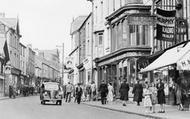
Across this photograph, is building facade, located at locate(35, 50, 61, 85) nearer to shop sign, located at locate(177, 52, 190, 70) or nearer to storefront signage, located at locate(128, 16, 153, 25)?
storefront signage, located at locate(128, 16, 153, 25)

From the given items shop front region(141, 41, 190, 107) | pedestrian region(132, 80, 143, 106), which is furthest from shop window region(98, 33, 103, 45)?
pedestrian region(132, 80, 143, 106)

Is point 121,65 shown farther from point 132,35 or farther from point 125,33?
point 132,35

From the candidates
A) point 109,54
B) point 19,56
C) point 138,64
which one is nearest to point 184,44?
point 138,64

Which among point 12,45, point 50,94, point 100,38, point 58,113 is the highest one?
point 12,45

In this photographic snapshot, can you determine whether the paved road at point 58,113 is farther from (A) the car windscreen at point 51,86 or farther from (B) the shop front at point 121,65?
(B) the shop front at point 121,65

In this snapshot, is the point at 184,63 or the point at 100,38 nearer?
the point at 184,63

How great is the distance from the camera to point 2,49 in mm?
66562

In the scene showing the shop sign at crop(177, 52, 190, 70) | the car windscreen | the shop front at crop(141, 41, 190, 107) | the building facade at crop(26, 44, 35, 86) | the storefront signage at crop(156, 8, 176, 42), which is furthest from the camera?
the building facade at crop(26, 44, 35, 86)

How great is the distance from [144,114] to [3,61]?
4798cm

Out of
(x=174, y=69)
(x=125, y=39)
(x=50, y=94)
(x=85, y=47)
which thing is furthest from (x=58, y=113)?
(x=85, y=47)

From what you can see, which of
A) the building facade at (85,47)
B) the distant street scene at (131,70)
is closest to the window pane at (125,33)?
the distant street scene at (131,70)

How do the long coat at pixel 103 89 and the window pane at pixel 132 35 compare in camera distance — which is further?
the window pane at pixel 132 35

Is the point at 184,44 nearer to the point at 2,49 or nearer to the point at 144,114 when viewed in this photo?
the point at 144,114

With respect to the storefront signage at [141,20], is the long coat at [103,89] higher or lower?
lower
